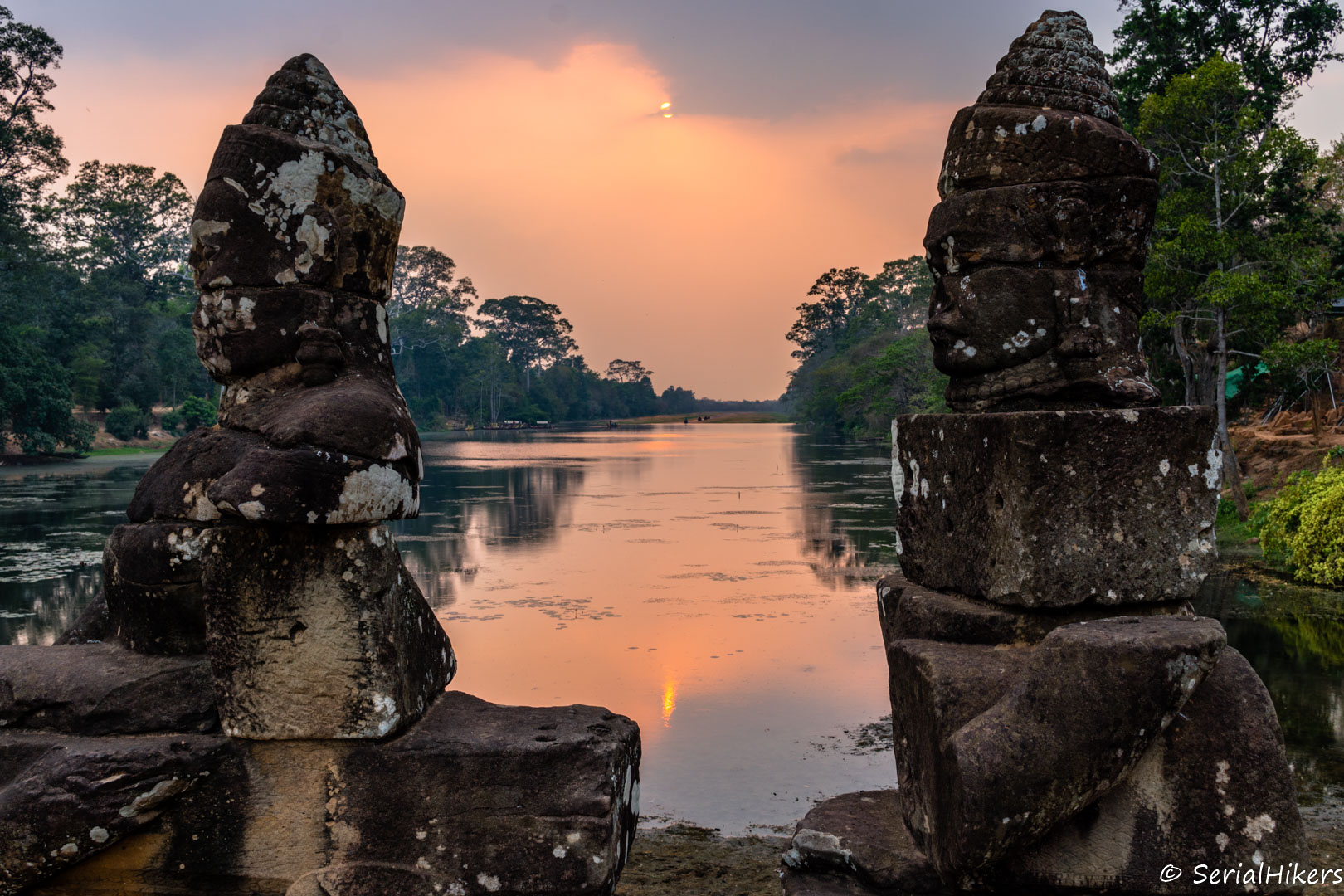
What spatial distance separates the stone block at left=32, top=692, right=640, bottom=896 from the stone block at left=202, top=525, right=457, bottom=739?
8 cm

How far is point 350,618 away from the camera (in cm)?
239

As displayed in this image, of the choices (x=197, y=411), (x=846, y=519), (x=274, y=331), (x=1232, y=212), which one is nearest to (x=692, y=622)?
(x=274, y=331)

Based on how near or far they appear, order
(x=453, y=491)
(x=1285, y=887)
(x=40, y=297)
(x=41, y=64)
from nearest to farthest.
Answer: (x=1285, y=887) → (x=453, y=491) → (x=41, y=64) → (x=40, y=297)

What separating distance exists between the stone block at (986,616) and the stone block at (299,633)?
1379 millimetres

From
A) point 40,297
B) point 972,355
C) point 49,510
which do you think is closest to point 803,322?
point 40,297

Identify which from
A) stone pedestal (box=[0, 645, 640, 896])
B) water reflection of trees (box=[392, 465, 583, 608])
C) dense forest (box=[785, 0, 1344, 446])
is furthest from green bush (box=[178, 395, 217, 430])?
stone pedestal (box=[0, 645, 640, 896])

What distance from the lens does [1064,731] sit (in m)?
2.05

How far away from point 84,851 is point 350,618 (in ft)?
2.72

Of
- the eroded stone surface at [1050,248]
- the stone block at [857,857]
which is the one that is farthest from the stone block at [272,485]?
the eroded stone surface at [1050,248]

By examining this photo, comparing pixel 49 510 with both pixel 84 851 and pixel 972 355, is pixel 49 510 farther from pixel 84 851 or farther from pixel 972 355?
pixel 972 355

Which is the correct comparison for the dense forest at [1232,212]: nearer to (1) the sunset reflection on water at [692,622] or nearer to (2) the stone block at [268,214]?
(1) the sunset reflection on water at [692,622]

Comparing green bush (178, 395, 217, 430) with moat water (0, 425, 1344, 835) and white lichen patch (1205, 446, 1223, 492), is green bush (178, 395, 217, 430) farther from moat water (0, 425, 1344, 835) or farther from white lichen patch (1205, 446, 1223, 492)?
white lichen patch (1205, 446, 1223, 492)

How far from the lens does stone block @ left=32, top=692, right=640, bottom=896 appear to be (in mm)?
2359

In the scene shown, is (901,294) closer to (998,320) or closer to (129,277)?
(129,277)
